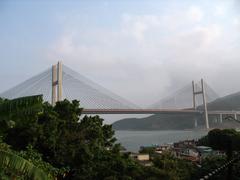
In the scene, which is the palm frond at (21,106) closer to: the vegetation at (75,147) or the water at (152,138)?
the vegetation at (75,147)

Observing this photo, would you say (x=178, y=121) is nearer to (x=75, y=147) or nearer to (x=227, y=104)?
(x=227, y=104)

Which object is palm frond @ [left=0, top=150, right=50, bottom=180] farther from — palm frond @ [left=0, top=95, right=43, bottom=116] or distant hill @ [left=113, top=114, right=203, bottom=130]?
distant hill @ [left=113, top=114, right=203, bottom=130]

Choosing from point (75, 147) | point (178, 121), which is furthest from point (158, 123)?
point (75, 147)

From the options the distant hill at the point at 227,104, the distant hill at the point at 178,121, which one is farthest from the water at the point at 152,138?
the distant hill at the point at 227,104

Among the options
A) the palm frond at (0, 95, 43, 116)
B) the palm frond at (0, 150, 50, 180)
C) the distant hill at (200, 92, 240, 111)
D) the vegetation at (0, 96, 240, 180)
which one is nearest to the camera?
the palm frond at (0, 150, 50, 180)

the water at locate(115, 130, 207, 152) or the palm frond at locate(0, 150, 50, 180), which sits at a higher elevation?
the palm frond at locate(0, 150, 50, 180)

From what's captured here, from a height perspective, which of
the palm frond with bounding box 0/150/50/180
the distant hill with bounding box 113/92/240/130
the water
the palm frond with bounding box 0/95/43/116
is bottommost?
the water

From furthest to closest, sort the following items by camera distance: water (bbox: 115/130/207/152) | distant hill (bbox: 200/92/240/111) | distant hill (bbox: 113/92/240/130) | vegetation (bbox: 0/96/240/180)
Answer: distant hill (bbox: 200/92/240/111)
distant hill (bbox: 113/92/240/130)
water (bbox: 115/130/207/152)
vegetation (bbox: 0/96/240/180)

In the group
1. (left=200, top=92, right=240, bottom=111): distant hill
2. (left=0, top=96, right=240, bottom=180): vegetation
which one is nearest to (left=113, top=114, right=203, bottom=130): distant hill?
(left=200, top=92, right=240, bottom=111): distant hill

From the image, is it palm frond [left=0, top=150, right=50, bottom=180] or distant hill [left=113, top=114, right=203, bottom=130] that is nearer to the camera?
palm frond [left=0, top=150, right=50, bottom=180]
